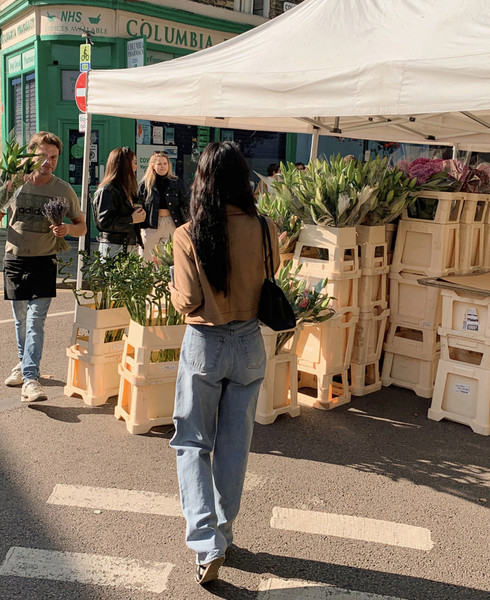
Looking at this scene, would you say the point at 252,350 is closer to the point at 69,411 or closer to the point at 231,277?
the point at 231,277

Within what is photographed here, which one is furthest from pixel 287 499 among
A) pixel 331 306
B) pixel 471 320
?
pixel 471 320

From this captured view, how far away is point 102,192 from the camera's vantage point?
6547 mm

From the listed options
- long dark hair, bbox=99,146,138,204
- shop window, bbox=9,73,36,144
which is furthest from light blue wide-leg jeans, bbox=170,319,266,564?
shop window, bbox=9,73,36,144

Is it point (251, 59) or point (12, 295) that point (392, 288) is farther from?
point (12, 295)

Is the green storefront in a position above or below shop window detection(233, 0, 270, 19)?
below

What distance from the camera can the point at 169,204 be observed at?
810 centimetres

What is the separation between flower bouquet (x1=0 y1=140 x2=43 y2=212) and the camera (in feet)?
15.5

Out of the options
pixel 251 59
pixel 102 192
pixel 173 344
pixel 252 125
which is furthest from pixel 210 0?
pixel 173 344

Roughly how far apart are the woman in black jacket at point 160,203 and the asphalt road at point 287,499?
9.99ft

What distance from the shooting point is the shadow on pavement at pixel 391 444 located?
416cm

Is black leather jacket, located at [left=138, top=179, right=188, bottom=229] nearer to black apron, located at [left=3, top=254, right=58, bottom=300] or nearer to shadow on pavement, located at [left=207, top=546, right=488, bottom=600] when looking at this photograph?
black apron, located at [left=3, top=254, right=58, bottom=300]

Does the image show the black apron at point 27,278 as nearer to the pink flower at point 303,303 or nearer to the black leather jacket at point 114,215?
the black leather jacket at point 114,215

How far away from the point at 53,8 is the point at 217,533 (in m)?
13.2

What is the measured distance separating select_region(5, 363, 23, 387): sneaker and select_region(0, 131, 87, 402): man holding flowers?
316 mm
